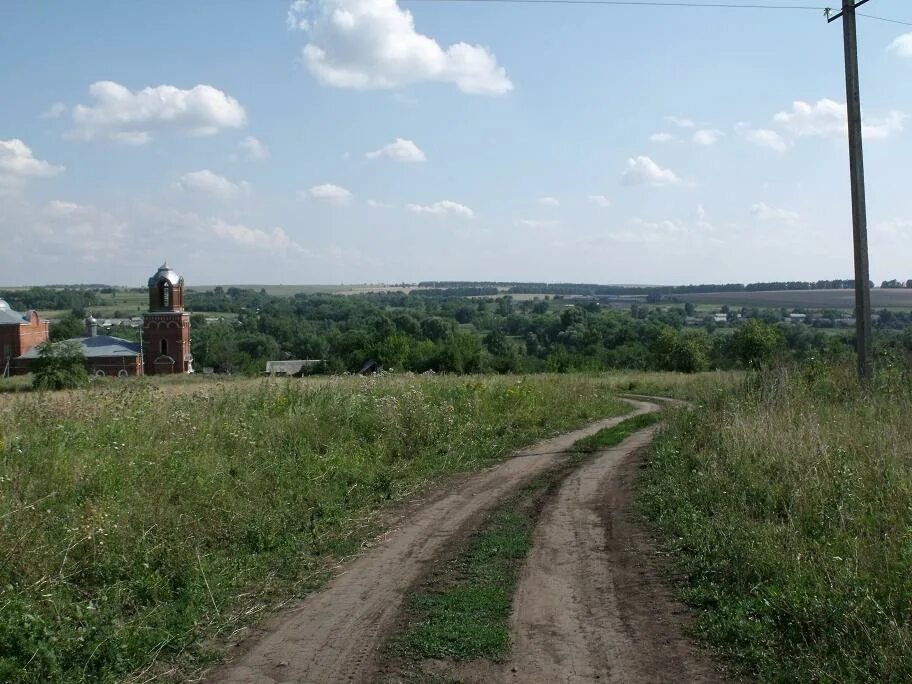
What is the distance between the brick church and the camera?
236ft

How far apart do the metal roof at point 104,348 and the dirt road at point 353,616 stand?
70796mm

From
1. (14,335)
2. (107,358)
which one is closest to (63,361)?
(107,358)

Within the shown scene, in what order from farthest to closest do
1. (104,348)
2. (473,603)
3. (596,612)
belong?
(104,348) < (473,603) < (596,612)

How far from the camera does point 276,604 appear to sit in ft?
20.3

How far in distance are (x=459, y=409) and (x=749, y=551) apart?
977 cm

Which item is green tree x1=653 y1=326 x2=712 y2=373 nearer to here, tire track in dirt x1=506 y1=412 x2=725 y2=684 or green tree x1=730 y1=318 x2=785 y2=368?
green tree x1=730 y1=318 x2=785 y2=368

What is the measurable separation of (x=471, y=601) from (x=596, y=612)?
3.14ft

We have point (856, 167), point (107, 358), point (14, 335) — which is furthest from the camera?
point (14, 335)

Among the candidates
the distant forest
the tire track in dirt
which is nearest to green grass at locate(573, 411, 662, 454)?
the distant forest

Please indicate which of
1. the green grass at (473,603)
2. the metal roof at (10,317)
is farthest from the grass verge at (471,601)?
the metal roof at (10,317)

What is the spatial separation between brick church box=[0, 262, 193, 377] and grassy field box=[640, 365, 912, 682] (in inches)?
2638

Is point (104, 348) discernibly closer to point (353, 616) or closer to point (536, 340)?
point (536, 340)

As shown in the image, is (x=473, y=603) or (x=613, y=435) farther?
(x=613, y=435)

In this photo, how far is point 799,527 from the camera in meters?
6.82
